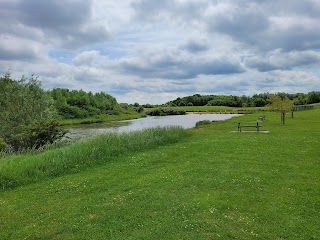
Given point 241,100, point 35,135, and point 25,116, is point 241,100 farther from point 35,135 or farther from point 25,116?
point 35,135

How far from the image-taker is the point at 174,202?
8172mm

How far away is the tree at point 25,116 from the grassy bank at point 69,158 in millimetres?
4096

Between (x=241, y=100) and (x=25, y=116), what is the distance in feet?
427

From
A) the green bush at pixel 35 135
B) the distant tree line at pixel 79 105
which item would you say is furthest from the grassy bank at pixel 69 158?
the distant tree line at pixel 79 105

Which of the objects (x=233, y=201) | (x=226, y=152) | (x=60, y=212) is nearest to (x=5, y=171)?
(x=60, y=212)

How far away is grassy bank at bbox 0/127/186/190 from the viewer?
11.4m

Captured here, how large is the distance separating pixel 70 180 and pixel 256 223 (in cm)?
699

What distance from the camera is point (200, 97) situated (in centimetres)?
17338

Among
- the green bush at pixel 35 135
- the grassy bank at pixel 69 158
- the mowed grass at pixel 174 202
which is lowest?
the mowed grass at pixel 174 202

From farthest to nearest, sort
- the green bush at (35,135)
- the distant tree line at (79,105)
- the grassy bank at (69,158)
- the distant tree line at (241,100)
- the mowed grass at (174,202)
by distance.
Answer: the distant tree line at (241,100), the distant tree line at (79,105), the green bush at (35,135), the grassy bank at (69,158), the mowed grass at (174,202)

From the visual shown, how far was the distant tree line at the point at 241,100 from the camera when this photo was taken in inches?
4003

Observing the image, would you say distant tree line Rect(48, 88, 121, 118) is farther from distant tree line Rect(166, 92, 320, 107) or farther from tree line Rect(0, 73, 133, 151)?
distant tree line Rect(166, 92, 320, 107)

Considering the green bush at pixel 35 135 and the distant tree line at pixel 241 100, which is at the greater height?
the distant tree line at pixel 241 100

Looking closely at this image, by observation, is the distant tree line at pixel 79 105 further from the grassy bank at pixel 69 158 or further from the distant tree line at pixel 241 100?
the grassy bank at pixel 69 158
